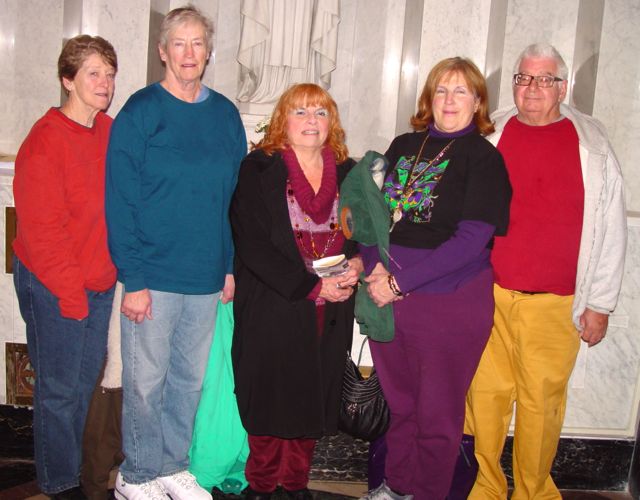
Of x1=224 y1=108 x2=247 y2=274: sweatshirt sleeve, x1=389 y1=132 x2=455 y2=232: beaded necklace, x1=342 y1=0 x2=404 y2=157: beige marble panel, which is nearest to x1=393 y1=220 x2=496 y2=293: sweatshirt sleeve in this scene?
x1=389 y1=132 x2=455 y2=232: beaded necklace

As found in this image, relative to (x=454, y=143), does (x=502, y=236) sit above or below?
below

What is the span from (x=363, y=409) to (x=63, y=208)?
139 centimetres

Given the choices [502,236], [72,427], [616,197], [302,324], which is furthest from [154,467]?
[616,197]

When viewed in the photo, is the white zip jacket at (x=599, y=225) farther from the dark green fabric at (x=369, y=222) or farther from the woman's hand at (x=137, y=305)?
the woman's hand at (x=137, y=305)

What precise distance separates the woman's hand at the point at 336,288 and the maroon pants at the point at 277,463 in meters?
0.67

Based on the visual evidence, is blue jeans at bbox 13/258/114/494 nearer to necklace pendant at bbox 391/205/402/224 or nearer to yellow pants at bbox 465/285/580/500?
necklace pendant at bbox 391/205/402/224

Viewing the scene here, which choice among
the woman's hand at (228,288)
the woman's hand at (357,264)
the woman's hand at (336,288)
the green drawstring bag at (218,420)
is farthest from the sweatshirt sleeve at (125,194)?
the woman's hand at (357,264)

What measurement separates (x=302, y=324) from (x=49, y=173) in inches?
42.4

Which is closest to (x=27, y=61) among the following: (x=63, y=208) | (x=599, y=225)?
(x=63, y=208)

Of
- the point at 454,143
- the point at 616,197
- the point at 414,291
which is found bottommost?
the point at 414,291

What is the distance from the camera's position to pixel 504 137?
2578 mm

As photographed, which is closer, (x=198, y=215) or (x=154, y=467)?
(x=198, y=215)

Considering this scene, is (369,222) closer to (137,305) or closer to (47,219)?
(137,305)

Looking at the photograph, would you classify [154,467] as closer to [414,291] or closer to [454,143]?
[414,291]
